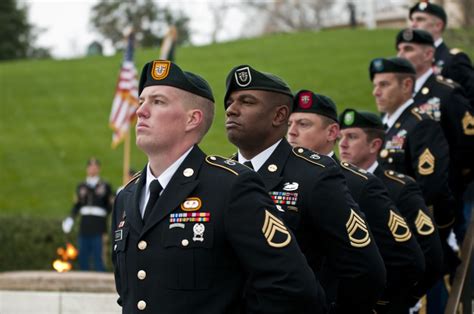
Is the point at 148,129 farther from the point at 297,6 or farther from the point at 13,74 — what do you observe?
the point at 297,6

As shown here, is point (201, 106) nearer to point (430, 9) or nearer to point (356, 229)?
point (356, 229)

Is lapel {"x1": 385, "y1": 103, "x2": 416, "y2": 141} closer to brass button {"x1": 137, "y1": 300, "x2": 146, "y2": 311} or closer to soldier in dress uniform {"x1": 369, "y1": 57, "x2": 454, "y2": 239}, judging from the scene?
soldier in dress uniform {"x1": 369, "y1": 57, "x2": 454, "y2": 239}

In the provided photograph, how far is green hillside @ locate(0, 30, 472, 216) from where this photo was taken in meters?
27.8

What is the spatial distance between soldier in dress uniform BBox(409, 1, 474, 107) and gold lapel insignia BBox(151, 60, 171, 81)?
18.3 ft

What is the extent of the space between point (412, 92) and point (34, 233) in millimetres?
10512

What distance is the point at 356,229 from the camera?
15.8 feet

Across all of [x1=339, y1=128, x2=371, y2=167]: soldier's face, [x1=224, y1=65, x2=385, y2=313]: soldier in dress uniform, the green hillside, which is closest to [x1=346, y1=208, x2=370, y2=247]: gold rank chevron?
[x1=224, y1=65, x2=385, y2=313]: soldier in dress uniform

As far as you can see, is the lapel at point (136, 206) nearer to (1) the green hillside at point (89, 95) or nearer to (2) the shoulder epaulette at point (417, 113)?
(2) the shoulder epaulette at point (417, 113)

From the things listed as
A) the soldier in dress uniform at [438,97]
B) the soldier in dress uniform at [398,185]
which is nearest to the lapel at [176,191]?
the soldier in dress uniform at [398,185]

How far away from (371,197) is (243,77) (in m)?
1.36

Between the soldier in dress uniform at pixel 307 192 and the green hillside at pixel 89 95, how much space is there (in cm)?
1885

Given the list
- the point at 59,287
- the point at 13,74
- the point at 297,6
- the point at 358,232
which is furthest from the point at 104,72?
the point at 358,232

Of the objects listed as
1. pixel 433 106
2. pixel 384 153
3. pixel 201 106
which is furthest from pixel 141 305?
pixel 433 106

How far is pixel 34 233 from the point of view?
17000mm
